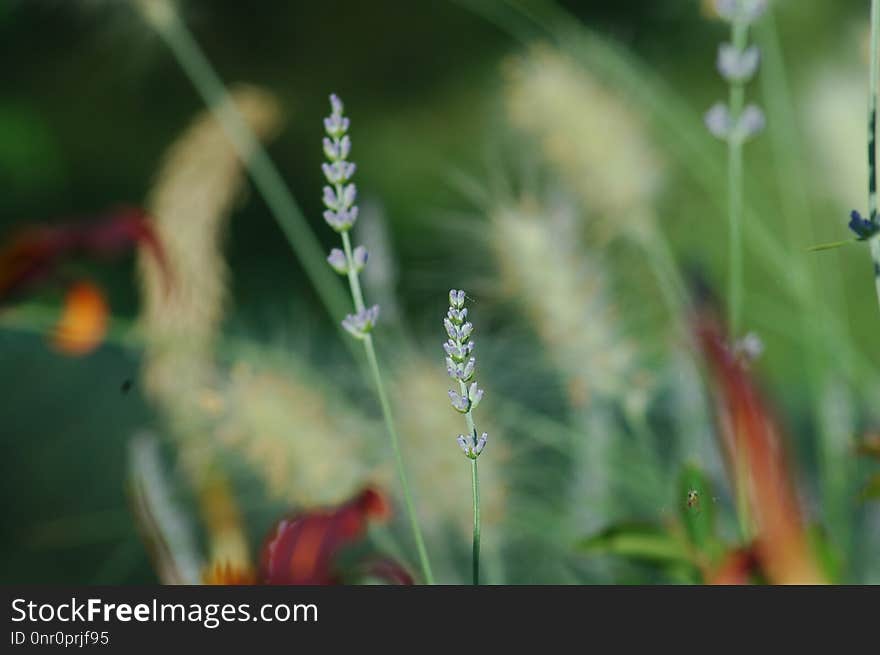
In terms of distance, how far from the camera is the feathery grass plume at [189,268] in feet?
1.18

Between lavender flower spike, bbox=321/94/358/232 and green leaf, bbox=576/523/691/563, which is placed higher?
lavender flower spike, bbox=321/94/358/232

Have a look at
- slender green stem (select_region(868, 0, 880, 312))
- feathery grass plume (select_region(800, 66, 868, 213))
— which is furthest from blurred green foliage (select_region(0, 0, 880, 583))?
slender green stem (select_region(868, 0, 880, 312))

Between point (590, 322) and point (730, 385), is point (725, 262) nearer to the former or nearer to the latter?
point (590, 322)

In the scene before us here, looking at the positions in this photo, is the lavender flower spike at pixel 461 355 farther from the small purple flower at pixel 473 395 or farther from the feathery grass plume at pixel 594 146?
the feathery grass plume at pixel 594 146

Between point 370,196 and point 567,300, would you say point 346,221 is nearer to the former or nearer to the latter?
point 567,300

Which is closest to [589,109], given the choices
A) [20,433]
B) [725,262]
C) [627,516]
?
[627,516]

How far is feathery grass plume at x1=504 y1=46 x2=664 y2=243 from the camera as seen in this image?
1.28ft

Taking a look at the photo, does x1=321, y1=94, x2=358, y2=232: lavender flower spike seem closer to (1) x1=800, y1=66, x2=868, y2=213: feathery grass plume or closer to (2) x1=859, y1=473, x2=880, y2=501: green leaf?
(2) x1=859, y1=473, x2=880, y2=501: green leaf

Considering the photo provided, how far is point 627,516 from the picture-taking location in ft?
1.58

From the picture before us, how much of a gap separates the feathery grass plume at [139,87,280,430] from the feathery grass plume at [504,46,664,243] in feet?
0.37

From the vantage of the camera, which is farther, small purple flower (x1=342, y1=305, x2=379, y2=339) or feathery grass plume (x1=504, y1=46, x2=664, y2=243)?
feathery grass plume (x1=504, y1=46, x2=664, y2=243)

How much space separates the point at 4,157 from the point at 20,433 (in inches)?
20.2

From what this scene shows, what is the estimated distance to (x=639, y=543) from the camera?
0.88 feet

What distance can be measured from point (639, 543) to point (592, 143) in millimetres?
178
